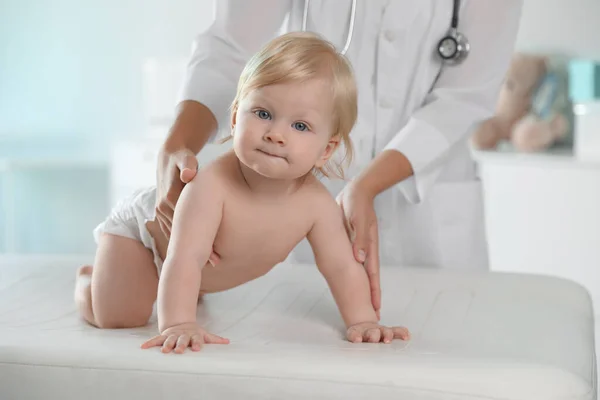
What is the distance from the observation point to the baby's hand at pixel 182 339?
110 centimetres

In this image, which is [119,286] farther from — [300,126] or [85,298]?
[300,126]

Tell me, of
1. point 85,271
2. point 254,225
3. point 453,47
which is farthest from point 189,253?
point 453,47

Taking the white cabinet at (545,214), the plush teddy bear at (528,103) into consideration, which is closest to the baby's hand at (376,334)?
the white cabinet at (545,214)

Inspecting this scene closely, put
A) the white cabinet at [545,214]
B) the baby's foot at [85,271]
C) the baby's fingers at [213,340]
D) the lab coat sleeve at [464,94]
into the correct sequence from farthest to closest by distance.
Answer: the white cabinet at [545,214] → the lab coat sleeve at [464,94] → the baby's foot at [85,271] → the baby's fingers at [213,340]

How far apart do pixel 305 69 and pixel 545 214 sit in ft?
8.40

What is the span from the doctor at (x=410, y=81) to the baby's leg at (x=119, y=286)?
31 cm

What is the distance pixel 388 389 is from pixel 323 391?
70 mm

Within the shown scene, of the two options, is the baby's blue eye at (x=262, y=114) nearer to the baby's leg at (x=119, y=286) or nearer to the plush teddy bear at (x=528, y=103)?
the baby's leg at (x=119, y=286)

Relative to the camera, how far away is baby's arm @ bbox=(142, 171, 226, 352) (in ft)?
3.92

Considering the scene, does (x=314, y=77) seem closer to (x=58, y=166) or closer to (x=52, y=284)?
(x=52, y=284)

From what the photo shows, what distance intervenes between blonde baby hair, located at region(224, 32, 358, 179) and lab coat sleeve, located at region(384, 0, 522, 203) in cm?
40

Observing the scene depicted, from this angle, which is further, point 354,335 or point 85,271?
point 85,271

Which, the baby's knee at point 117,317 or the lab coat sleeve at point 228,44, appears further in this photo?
the lab coat sleeve at point 228,44

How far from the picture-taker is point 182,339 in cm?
111
